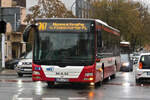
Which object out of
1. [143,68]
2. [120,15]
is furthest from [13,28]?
[143,68]

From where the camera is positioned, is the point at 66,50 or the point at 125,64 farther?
the point at 125,64

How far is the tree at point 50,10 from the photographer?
47381 millimetres

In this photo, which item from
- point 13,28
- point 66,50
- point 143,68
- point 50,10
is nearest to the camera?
point 66,50

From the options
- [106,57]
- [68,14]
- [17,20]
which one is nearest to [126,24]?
[17,20]

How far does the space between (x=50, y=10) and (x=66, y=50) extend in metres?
28.1

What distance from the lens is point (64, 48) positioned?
2014 cm

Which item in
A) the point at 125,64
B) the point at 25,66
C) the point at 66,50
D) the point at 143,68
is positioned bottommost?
the point at 125,64

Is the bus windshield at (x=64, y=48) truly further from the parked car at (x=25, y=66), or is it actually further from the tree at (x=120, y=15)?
the tree at (x=120, y=15)

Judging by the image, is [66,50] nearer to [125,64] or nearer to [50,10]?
[125,64]

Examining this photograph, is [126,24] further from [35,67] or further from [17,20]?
[35,67]

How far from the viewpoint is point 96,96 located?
676 inches

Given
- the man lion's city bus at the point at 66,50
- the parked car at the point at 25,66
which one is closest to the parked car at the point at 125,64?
the parked car at the point at 25,66

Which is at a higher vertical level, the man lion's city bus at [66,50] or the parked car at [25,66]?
the man lion's city bus at [66,50]

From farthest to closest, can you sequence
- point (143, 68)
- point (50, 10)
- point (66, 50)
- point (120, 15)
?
point (120, 15) < point (50, 10) < point (143, 68) < point (66, 50)
